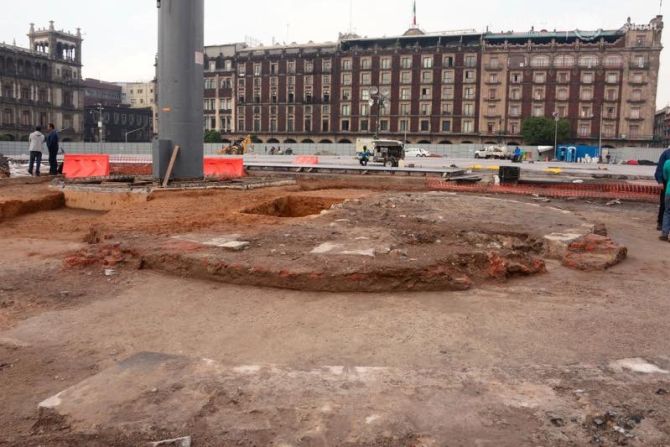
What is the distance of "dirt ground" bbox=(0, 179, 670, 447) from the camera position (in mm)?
2912

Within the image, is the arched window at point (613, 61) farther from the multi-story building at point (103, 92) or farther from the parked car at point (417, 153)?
the multi-story building at point (103, 92)

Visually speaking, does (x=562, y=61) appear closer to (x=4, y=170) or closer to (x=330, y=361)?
(x=4, y=170)

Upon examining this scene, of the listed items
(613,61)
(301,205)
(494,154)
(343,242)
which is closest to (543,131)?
(613,61)

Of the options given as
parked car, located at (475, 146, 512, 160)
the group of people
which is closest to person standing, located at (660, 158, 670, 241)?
the group of people

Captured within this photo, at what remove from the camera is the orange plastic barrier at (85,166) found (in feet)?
60.6

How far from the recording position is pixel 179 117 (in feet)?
43.6

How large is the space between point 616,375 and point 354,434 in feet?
5.94

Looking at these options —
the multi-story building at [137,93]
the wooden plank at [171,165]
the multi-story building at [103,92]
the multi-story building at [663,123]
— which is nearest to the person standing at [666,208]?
the wooden plank at [171,165]

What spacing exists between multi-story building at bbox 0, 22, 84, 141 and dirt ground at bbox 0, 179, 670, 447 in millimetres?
91098

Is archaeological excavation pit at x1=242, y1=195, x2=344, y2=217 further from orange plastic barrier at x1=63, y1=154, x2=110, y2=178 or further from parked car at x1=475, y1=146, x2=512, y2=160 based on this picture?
parked car at x1=475, y1=146, x2=512, y2=160

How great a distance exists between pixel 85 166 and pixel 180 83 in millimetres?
7209

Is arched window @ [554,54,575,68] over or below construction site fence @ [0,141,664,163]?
over

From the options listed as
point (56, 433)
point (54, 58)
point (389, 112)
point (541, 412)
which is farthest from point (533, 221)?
point (54, 58)

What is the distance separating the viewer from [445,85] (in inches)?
3465
